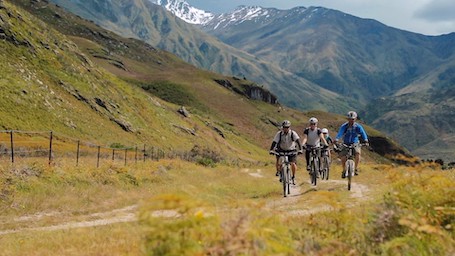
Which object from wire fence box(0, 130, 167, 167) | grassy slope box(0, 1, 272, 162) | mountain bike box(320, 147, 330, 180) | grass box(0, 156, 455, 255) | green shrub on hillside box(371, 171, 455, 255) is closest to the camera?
grass box(0, 156, 455, 255)

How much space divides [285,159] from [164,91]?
150199 millimetres

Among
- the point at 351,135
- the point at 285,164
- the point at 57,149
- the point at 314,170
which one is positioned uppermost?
the point at 351,135

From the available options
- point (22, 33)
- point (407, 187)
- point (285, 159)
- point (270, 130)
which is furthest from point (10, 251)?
point (270, 130)

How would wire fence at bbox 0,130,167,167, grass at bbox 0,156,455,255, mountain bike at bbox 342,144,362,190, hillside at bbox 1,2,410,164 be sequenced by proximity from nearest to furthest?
grass at bbox 0,156,455,255 < mountain bike at bbox 342,144,362,190 < wire fence at bbox 0,130,167,167 < hillside at bbox 1,2,410,164

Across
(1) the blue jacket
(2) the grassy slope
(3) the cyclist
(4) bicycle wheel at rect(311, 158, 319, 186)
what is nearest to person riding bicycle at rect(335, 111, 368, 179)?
(1) the blue jacket

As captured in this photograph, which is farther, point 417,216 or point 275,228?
point 417,216

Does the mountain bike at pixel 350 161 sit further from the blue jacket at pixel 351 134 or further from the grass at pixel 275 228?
the grass at pixel 275 228

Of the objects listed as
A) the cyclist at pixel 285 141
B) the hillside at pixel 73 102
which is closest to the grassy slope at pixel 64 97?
the hillside at pixel 73 102

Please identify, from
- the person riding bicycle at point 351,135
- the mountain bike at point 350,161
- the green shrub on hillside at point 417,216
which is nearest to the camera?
the green shrub on hillside at point 417,216

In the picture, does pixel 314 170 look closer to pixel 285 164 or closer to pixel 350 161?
pixel 350 161

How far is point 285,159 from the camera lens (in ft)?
66.3

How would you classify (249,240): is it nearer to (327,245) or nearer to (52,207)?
(327,245)

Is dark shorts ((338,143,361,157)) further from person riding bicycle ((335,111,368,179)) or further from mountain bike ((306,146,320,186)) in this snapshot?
mountain bike ((306,146,320,186))

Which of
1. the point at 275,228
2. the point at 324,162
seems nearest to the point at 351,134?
the point at 324,162
